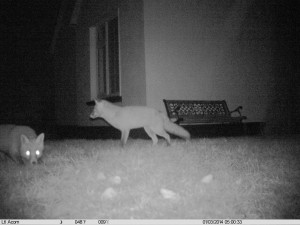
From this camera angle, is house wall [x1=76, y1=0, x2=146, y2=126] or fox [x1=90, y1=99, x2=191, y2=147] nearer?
fox [x1=90, y1=99, x2=191, y2=147]

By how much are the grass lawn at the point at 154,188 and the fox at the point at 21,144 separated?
0.13m

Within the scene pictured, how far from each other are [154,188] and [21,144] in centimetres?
178

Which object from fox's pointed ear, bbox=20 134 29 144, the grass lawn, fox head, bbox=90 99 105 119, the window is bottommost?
the grass lawn

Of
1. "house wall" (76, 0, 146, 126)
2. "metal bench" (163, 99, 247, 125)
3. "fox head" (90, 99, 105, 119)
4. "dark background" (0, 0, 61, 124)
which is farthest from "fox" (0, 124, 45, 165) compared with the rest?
"dark background" (0, 0, 61, 124)

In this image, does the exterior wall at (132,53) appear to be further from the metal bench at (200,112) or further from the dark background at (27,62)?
the dark background at (27,62)

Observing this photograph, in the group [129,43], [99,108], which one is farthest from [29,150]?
[129,43]

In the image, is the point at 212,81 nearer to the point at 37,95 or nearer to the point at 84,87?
the point at 84,87

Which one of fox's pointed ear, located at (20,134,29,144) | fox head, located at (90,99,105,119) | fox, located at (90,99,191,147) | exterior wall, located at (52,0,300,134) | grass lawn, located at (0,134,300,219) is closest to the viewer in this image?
grass lawn, located at (0,134,300,219)

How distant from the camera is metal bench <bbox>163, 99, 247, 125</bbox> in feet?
19.3

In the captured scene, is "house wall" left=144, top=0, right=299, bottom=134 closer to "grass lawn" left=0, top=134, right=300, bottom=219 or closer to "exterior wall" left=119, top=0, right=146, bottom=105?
"exterior wall" left=119, top=0, right=146, bottom=105

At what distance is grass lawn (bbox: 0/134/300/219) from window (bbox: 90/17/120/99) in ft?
13.5

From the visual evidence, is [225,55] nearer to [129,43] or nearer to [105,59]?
[129,43]

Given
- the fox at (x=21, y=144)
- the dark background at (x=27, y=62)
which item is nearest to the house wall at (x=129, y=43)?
the fox at (x=21, y=144)

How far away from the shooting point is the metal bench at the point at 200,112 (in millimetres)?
5871
